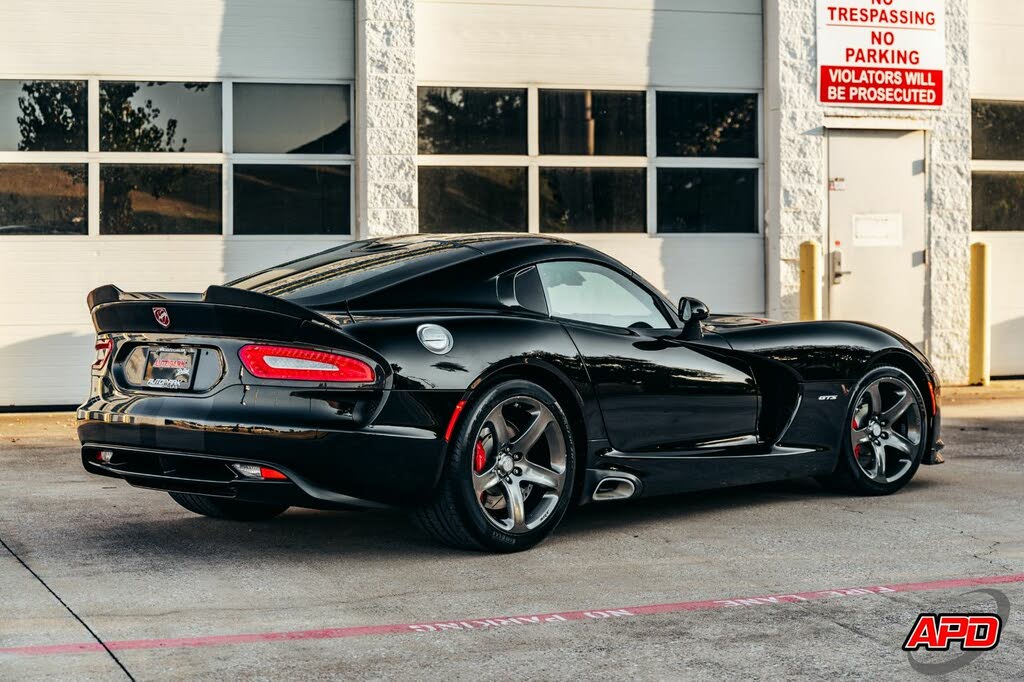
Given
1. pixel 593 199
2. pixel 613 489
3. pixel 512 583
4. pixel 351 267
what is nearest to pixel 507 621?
pixel 512 583

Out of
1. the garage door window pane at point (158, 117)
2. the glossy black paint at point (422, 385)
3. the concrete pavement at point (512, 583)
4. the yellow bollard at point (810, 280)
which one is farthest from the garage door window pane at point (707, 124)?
the glossy black paint at point (422, 385)

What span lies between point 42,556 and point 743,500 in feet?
11.6

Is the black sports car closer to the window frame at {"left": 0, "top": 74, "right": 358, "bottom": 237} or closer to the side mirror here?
the side mirror

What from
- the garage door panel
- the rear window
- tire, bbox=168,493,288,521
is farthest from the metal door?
tire, bbox=168,493,288,521

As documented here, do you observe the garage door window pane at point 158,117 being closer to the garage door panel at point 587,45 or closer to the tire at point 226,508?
the garage door panel at point 587,45

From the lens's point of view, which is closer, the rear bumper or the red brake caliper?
the rear bumper

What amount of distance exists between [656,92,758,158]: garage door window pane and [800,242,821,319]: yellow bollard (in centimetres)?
115

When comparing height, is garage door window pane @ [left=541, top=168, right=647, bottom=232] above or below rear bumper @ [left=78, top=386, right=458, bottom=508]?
above

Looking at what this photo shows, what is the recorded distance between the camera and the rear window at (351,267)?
6.32 meters

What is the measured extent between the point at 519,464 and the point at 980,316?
9.81 meters

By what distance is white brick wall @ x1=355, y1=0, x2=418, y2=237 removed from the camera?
13219 mm

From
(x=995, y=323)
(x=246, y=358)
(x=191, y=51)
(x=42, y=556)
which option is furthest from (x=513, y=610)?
(x=995, y=323)

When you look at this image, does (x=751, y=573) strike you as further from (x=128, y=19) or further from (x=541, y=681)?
(x=128, y=19)

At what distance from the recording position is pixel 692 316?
701 cm
